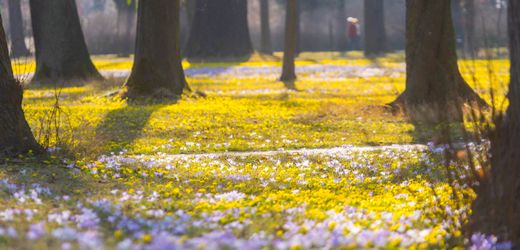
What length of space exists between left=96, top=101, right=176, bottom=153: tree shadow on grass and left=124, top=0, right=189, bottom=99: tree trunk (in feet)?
3.66

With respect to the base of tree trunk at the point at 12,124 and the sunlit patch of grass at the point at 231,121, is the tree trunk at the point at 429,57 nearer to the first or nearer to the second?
the sunlit patch of grass at the point at 231,121

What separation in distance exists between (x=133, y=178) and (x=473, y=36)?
4.46 metres

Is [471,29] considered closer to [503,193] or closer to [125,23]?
[503,193]

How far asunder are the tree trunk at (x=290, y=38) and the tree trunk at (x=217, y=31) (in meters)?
15.0

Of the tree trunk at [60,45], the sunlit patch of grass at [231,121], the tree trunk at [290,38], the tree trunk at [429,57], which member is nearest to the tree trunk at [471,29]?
the sunlit patch of grass at [231,121]

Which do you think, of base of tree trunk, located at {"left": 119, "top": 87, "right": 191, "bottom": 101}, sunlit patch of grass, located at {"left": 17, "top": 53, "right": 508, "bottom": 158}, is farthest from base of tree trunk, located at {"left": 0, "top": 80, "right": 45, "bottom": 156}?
base of tree trunk, located at {"left": 119, "top": 87, "right": 191, "bottom": 101}

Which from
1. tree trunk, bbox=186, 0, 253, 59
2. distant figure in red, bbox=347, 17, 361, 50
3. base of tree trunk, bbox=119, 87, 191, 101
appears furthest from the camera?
distant figure in red, bbox=347, 17, 361, 50

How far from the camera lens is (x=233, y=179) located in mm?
9023

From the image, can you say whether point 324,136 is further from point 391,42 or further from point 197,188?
point 391,42

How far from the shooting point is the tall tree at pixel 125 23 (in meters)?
47.8

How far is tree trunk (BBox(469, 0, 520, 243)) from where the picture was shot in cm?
573

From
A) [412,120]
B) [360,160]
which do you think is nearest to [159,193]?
[360,160]

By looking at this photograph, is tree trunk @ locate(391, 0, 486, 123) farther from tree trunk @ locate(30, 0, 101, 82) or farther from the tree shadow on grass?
tree trunk @ locate(30, 0, 101, 82)

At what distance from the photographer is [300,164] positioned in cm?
1040
